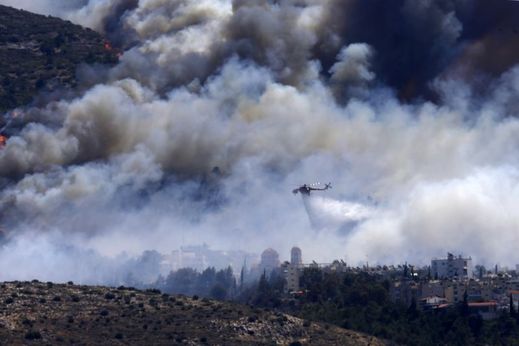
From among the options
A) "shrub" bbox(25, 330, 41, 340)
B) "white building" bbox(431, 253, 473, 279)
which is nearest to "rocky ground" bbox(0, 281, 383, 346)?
"shrub" bbox(25, 330, 41, 340)

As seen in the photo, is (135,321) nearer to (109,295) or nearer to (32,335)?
(109,295)

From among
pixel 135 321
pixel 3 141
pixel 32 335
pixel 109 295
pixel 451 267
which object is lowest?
pixel 32 335

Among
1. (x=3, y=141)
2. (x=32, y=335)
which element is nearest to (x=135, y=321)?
(x=32, y=335)

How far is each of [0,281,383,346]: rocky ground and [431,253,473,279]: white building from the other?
55353 mm

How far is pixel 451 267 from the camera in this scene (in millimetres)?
182125

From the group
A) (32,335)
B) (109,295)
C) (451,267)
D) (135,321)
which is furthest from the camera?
(451,267)

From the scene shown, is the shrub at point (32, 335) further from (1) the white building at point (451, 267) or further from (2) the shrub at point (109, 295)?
(1) the white building at point (451, 267)

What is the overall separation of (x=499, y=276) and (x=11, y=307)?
7555cm

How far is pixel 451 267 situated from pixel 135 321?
69917 millimetres

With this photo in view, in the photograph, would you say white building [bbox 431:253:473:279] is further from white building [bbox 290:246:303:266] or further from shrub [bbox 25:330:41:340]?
shrub [bbox 25:330:41:340]

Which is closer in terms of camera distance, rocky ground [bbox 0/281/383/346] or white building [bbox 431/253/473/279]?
rocky ground [bbox 0/281/383/346]

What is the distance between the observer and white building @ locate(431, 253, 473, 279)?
181 metres

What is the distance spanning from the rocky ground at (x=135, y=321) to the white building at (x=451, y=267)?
5535cm

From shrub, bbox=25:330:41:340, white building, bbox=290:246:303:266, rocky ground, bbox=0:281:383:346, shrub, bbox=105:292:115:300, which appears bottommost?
shrub, bbox=25:330:41:340
